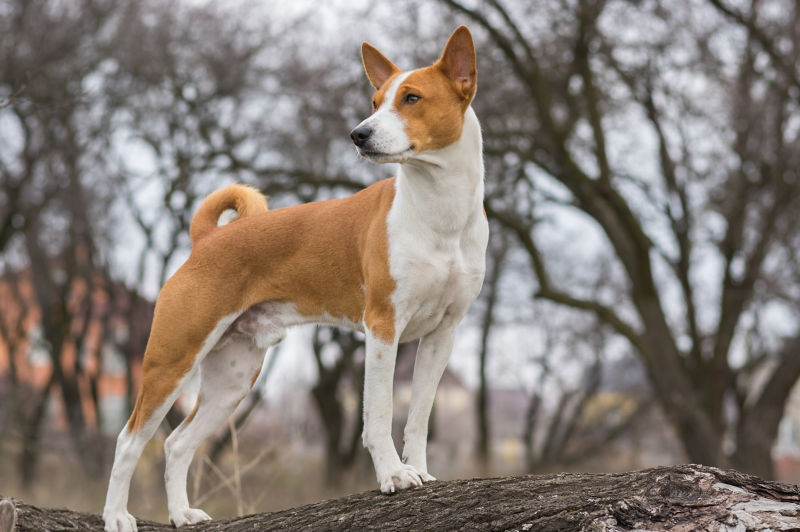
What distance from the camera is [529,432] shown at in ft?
81.5

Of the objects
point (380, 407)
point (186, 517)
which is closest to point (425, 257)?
point (380, 407)

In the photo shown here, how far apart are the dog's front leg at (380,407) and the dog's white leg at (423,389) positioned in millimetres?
294

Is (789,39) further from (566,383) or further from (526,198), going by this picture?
(566,383)

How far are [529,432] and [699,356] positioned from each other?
11369mm

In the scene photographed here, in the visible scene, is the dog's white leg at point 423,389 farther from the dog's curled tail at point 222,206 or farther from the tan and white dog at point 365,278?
the dog's curled tail at point 222,206

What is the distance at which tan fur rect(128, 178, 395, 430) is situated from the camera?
4188 millimetres

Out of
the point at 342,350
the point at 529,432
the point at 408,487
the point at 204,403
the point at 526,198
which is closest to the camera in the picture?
the point at 408,487

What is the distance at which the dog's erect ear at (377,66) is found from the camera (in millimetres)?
4121

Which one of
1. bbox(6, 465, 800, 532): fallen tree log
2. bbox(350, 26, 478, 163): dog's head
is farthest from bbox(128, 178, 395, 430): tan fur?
bbox(6, 465, 800, 532): fallen tree log

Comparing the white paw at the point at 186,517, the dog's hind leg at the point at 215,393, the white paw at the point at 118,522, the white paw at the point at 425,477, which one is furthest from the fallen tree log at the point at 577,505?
the dog's hind leg at the point at 215,393

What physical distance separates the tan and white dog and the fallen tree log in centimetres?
25

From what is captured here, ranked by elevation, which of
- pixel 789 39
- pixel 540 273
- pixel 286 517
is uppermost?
pixel 789 39

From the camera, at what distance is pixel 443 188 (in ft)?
12.6

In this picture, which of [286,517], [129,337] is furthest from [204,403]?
[129,337]
